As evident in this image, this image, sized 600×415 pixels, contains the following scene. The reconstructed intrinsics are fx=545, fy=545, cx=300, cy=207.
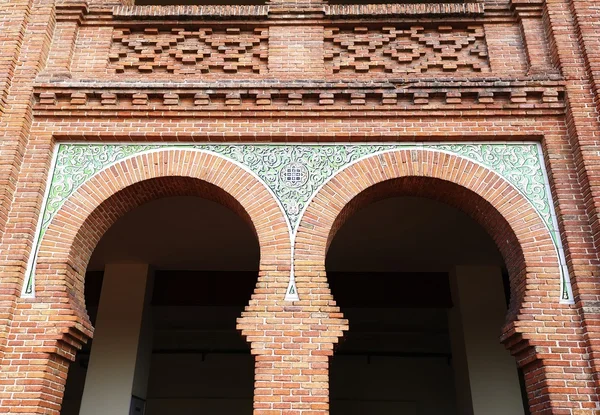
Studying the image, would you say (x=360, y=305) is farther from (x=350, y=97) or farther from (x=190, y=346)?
(x=190, y=346)

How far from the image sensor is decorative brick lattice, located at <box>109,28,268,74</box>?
6.35 m

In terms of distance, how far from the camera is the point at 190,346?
13.0 m

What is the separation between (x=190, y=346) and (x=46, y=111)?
828cm

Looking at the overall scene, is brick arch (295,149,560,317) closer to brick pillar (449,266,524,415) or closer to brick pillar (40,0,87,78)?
brick pillar (449,266,524,415)

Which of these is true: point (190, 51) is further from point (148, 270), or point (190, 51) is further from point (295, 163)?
point (148, 270)

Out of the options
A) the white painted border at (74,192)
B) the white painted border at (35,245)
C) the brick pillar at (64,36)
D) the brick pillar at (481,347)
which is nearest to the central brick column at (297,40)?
the white painted border at (74,192)

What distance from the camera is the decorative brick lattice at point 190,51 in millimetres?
6352

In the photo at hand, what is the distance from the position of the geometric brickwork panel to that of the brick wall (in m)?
0.10

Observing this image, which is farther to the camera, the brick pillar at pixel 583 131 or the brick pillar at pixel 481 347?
the brick pillar at pixel 481 347

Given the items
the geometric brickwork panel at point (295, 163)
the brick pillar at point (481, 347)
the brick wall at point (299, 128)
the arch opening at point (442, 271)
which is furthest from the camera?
the brick pillar at point (481, 347)

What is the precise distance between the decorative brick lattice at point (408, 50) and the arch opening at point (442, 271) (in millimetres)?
1537

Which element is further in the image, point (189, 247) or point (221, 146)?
point (189, 247)

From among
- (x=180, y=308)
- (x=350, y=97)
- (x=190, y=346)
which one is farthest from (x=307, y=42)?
(x=190, y=346)

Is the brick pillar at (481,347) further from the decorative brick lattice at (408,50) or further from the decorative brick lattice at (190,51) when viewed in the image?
the decorative brick lattice at (190,51)
